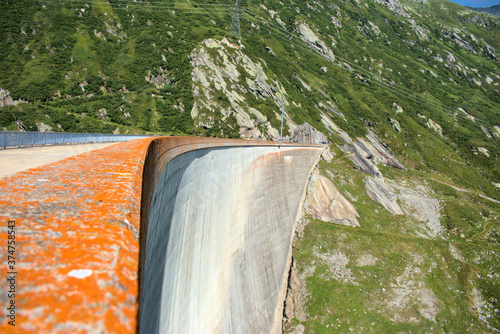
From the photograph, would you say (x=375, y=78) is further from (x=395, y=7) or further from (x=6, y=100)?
A: (x=395, y=7)

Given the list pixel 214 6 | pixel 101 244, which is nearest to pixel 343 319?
pixel 101 244

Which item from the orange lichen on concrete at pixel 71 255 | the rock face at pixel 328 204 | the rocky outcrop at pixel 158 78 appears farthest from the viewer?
the rocky outcrop at pixel 158 78

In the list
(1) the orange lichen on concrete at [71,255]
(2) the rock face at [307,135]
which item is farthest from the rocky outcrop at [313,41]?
(1) the orange lichen on concrete at [71,255]

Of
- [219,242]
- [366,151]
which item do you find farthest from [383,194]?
[219,242]

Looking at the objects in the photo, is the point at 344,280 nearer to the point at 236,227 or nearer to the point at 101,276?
the point at 236,227

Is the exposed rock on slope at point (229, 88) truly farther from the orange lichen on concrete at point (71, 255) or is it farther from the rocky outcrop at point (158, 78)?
the orange lichen on concrete at point (71, 255)
